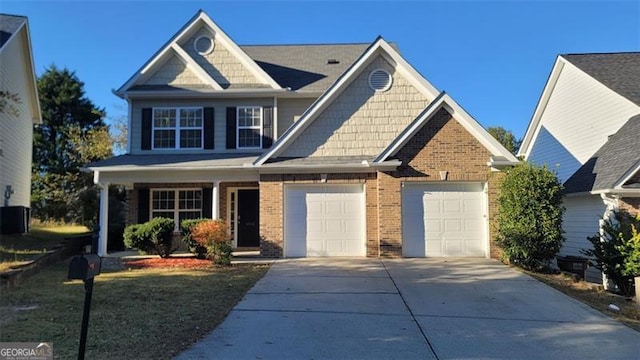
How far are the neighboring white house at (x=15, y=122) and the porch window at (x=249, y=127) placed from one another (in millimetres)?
6954

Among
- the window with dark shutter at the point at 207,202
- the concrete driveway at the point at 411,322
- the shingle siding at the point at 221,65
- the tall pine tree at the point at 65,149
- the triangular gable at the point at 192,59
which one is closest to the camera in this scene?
the concrete driveway at the point at 411,322

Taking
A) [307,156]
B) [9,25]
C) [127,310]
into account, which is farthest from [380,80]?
[9,25]

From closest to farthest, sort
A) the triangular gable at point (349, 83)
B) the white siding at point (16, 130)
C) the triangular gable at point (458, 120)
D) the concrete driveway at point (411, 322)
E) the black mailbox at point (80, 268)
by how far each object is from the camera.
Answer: the black mailbox at point (80, 268) < the concrete driveway at point (411, 322) < the triangular gable at point (458, 120) < the triangular gable at point (349, 83) < the white siding at point (16, 130)

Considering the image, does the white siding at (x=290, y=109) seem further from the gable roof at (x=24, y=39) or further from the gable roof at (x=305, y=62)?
the gable roof at (x=24, y=39)

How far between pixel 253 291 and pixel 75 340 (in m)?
3.77

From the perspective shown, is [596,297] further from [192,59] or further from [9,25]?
[9,25]

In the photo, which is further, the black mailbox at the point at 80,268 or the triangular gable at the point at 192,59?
the triangular gable at the point at 192,59

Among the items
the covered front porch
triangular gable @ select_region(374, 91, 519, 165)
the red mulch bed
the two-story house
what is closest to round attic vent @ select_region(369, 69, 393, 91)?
the two-story house

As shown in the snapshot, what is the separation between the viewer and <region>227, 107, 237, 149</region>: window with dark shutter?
17156mm

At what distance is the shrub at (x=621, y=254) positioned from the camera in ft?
34.6

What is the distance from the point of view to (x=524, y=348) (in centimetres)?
620

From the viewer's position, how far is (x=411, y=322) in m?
7.32

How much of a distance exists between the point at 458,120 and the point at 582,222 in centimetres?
546

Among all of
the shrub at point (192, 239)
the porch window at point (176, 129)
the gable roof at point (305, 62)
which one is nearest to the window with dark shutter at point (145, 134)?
the porch window at point (176, 129)
